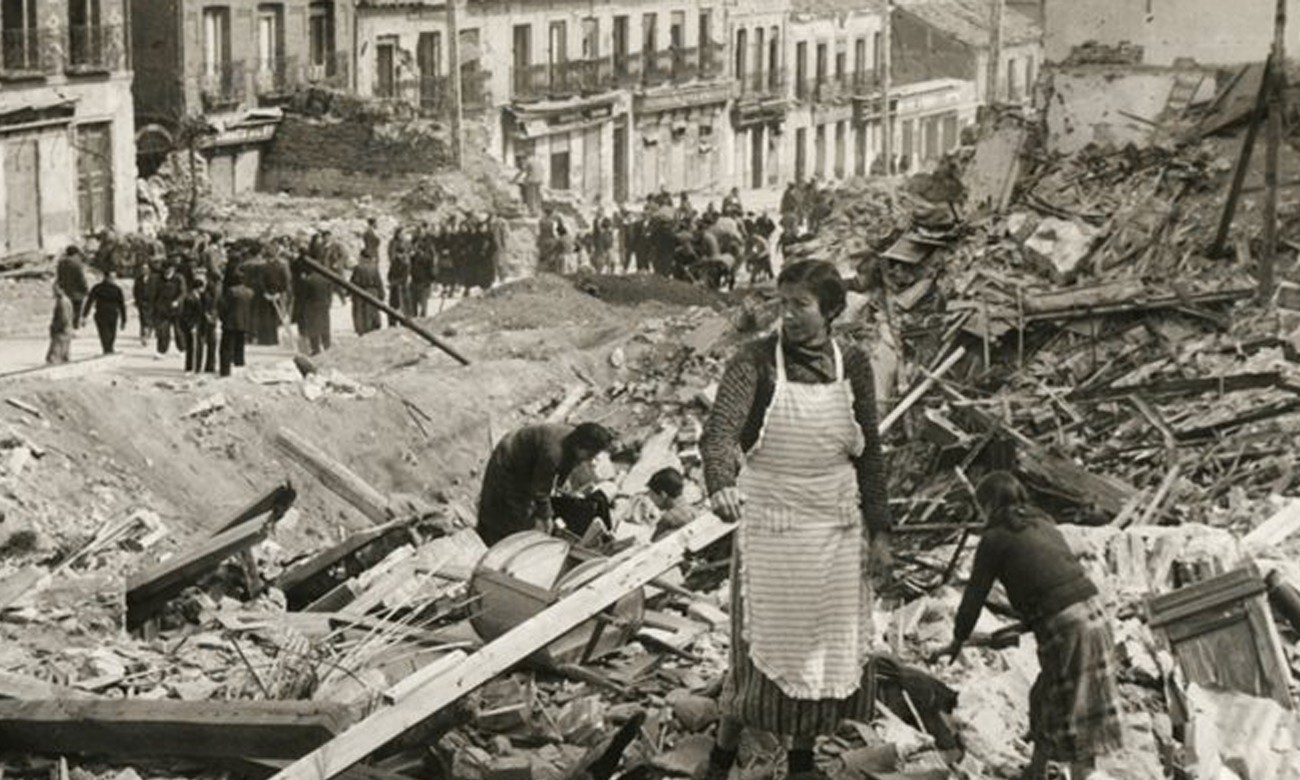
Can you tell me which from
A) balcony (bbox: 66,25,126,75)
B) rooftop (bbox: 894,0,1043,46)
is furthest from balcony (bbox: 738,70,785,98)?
balcony (bbox: 66,25,126,75)

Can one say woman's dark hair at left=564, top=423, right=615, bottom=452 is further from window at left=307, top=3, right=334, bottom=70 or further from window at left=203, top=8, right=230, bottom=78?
window at left=307, top=3, right=334, bottom=70

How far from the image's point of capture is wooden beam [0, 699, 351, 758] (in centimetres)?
860

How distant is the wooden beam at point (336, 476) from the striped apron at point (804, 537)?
9.35m

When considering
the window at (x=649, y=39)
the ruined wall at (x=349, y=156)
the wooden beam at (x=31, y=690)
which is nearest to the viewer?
the wooden beam at (x=31, y=690)

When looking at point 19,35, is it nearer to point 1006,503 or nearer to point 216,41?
point 216,41

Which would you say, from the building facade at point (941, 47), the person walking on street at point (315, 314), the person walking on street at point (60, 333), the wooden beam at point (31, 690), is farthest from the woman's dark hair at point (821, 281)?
the building facade at point (941, 47)

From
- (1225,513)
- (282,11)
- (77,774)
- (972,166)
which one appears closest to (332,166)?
(282,11)

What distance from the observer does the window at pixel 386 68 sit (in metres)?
51.5

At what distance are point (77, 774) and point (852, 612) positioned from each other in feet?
9.89

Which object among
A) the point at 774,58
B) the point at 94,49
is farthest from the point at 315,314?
the point at 774,58

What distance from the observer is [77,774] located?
8.87 metres

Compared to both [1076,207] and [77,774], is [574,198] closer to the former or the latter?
[1076,207]

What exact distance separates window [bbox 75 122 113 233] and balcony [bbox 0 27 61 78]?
1600mm

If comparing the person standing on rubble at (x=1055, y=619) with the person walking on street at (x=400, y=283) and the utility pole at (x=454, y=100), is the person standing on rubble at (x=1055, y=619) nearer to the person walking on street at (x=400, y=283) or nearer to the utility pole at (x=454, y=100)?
the person walking on street at (x=400, y=283)
